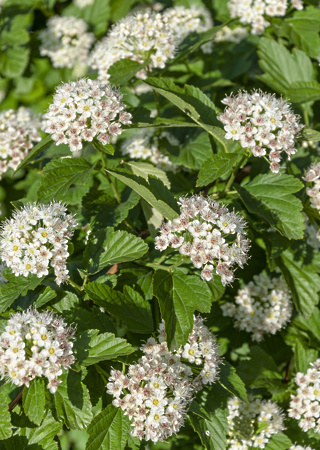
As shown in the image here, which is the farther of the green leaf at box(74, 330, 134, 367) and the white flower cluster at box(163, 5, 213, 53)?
the white flower cluster at box(163, 5, 213, 53)

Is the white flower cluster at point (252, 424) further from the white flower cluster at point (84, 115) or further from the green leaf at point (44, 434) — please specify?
the white flower cluster at point (84, 115)

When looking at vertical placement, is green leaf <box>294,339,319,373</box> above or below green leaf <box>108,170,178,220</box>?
below

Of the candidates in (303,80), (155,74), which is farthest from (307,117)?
(155,74)

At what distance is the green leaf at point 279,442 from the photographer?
2201 millimetres

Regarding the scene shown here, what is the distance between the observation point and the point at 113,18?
3.78 meters

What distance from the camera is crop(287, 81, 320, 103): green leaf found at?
8.07 feet

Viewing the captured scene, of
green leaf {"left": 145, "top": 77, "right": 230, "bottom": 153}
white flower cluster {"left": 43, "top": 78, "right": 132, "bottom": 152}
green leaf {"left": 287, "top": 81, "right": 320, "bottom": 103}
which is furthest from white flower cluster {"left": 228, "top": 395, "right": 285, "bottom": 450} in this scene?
green leaf {"left": 287, "top": 81, "right": 320, "bottom": 103}

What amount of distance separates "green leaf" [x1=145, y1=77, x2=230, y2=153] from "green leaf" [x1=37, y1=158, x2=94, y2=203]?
1.43 ft

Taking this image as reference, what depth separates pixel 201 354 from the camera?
6.08ft

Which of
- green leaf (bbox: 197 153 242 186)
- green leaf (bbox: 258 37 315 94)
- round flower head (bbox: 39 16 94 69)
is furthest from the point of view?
round flower head (bbox: 39 16 94 69)

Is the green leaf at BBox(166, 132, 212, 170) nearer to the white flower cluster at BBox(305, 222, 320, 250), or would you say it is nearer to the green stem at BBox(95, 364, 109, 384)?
the white flower cluster at BBox(305, 222, 320, 250)

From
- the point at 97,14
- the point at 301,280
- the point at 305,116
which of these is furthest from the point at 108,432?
the point at 97,14

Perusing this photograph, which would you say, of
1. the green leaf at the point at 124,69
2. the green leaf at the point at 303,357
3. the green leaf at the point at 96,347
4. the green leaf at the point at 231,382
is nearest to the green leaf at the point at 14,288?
the green leaf at the point at 96,347

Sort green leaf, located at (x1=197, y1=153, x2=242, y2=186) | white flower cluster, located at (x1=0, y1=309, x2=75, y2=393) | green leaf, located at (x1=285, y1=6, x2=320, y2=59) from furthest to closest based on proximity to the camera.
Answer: green leaf, located at (x1=285, y1=6, x2=320, y2=59), green leaf, located at (x1=197, y1=153, x2=242, y2=186), white flower cluster, located at (x1=0, y1=309, x2=75, y2=393)
